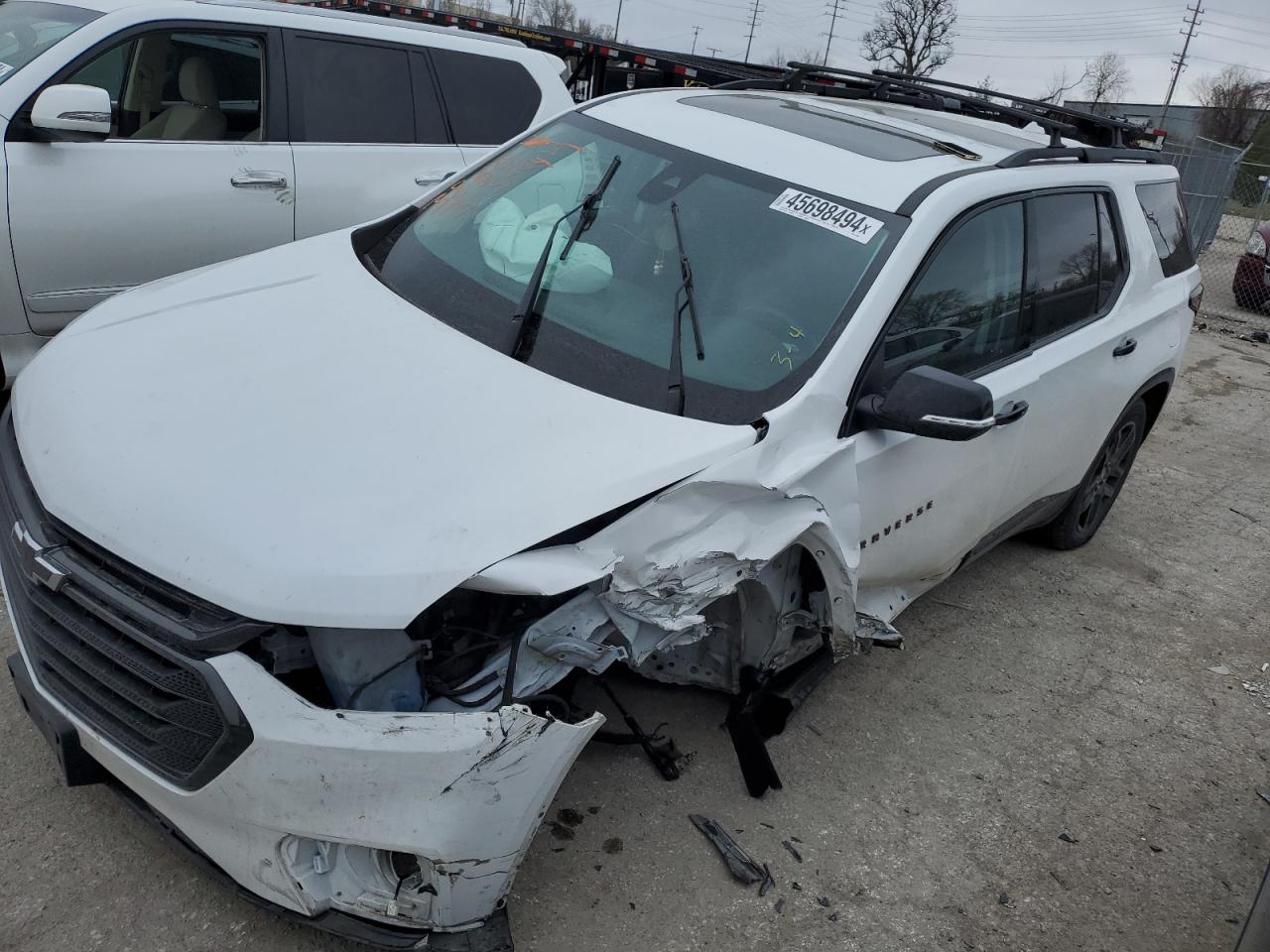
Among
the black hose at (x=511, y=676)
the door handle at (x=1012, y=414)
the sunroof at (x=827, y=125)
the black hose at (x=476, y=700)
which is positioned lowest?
the black hose at (x=476, y=700)

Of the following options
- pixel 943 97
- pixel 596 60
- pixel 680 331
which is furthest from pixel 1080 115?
pixel 596 60

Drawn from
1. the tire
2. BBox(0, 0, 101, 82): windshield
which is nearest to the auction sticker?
the tire

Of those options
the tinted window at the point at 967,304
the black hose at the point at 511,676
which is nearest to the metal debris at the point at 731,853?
the black hose at the point at 511,676

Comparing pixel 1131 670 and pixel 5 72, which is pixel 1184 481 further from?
pixel 5 72

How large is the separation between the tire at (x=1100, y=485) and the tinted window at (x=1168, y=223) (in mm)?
644

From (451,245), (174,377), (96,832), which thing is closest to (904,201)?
(451,245)

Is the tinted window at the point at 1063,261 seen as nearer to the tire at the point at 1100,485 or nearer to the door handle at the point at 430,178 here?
the tire at the point at 1100,485

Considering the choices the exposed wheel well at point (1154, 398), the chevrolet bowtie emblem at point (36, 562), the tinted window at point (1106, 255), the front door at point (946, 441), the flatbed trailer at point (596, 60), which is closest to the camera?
the chevrolet bowtie emblem at point (36, 562)

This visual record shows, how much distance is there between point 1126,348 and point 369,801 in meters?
3.51

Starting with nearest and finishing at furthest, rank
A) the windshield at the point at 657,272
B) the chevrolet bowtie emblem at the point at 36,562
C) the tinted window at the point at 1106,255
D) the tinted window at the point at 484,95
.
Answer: the chevrolet bowtie emblem at the point at 36,562
the windshield at the point at 657,272
the tinted window at the point at 1106,255
the tinted window at the point at 484,95

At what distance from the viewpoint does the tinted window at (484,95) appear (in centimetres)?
573

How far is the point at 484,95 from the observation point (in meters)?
5.86

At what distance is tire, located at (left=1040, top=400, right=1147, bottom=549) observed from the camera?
4.74 metres

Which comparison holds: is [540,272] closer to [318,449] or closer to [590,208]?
[590,208]
